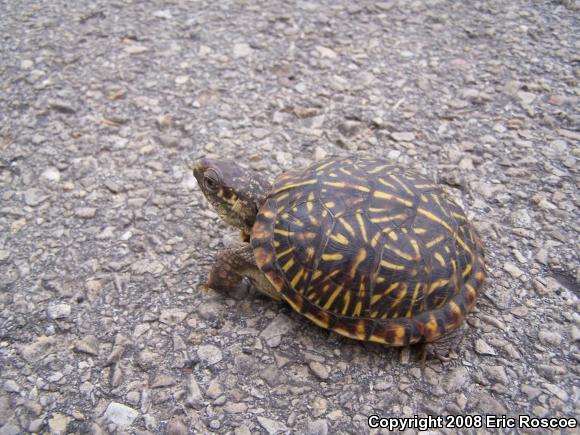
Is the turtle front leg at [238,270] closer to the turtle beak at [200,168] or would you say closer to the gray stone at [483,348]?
the turtle beak at [200,168]

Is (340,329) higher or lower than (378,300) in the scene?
lower

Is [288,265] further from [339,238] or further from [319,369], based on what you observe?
[319,369]

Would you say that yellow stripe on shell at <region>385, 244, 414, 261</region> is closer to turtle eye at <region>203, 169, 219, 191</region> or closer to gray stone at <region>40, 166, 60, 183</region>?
turtle eye at <region>203, 169, 219, 191</region>

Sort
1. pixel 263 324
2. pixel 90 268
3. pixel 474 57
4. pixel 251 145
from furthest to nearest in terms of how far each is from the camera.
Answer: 1. pixel 474 57
2. pixel 251 145
3. pixel 90 268
4. pixel 263 324

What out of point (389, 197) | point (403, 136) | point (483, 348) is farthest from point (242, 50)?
point (483, 348)

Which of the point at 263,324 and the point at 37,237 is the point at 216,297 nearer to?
the point at 263,324

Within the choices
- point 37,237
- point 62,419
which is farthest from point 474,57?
point 62,419
